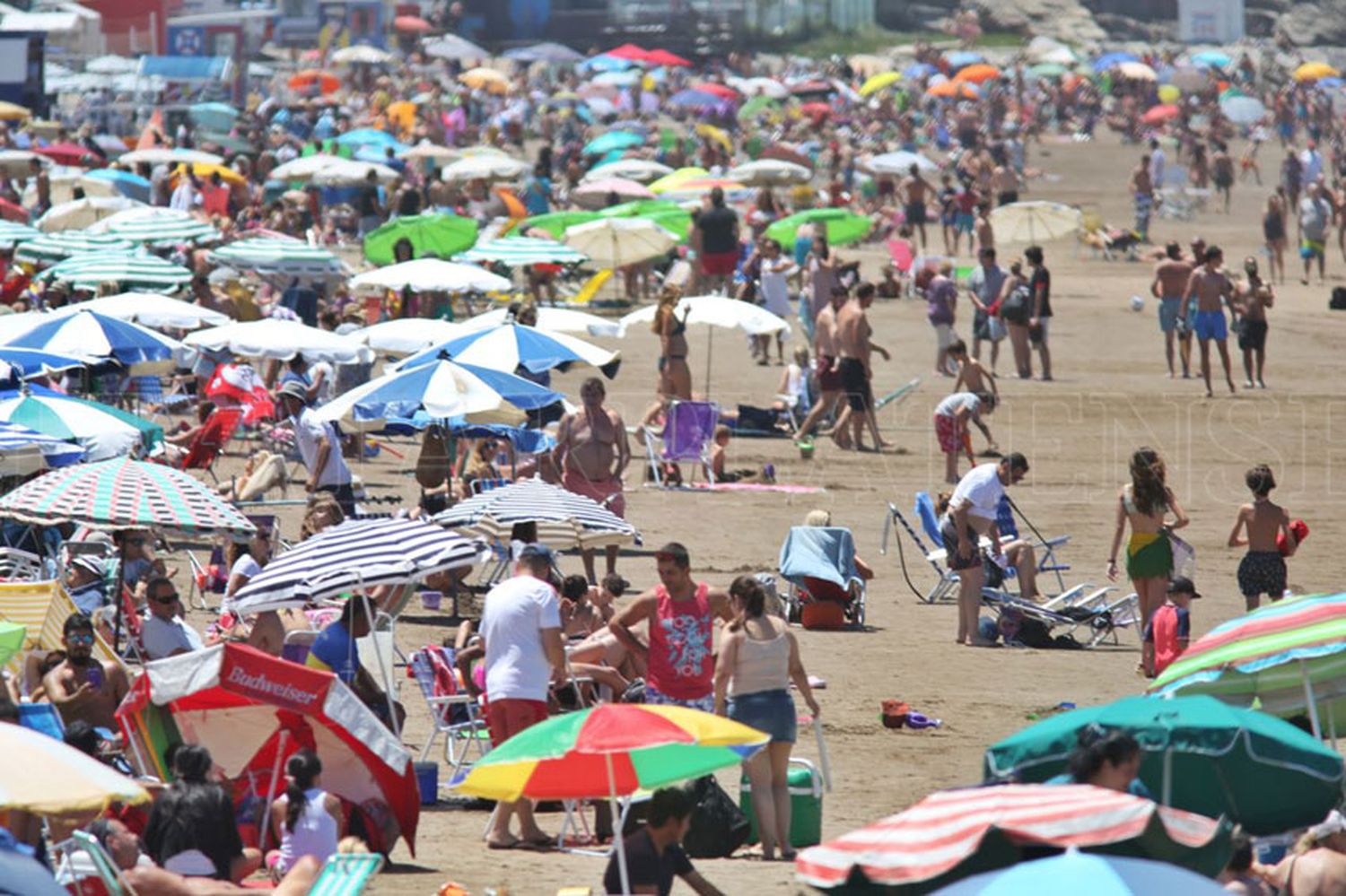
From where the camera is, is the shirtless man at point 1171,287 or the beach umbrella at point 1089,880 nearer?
the beach umbrella at point 1089,880

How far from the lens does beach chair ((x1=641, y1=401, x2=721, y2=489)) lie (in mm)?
17078

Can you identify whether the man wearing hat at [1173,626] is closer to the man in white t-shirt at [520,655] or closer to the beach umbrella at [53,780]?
the man in white t-shirt at [520,655]

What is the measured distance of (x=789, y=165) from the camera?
Answer: 33.7 m

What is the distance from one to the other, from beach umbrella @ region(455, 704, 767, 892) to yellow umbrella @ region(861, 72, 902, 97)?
158ft

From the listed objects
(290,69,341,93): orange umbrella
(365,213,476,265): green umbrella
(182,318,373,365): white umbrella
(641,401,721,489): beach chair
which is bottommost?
(290,69,341,93): orange umbrella

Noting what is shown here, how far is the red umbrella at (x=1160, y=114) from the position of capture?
49.8 metres

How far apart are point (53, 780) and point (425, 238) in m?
18.3

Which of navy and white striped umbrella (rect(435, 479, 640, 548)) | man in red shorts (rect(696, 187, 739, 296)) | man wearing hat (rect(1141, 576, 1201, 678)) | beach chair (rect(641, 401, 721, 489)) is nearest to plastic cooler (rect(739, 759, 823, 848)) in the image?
man wearing hat (rect(1141, 576, 1201, 678))

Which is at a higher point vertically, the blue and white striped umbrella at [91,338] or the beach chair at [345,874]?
the beach chair at [345,874]

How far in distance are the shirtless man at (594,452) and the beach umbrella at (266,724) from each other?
5.57 meters

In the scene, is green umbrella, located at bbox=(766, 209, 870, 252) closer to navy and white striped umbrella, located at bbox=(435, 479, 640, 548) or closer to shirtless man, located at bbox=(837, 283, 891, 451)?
shirtless man, located at bbox=(837, 283, 891, 451)

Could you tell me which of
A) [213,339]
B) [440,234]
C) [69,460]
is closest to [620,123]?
[440,234]

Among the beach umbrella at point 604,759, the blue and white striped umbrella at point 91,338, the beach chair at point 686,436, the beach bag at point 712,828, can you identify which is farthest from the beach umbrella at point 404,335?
the beach umbrella at point 604,759

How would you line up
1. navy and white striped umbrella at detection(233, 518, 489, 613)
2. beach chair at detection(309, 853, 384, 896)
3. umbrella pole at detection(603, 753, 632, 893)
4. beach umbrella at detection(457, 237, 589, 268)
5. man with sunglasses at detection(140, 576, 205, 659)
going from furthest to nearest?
beach umbrella at detection(457, 237, 589, 268), man with sunglasses at detection(140, 576, 205, 659), navy and white striped umbrella at detection(233, 518, 489, 613), umbrella pole at detection(603, 753, 632, 893), beach chair at detection(309, 853, 384, 896)
